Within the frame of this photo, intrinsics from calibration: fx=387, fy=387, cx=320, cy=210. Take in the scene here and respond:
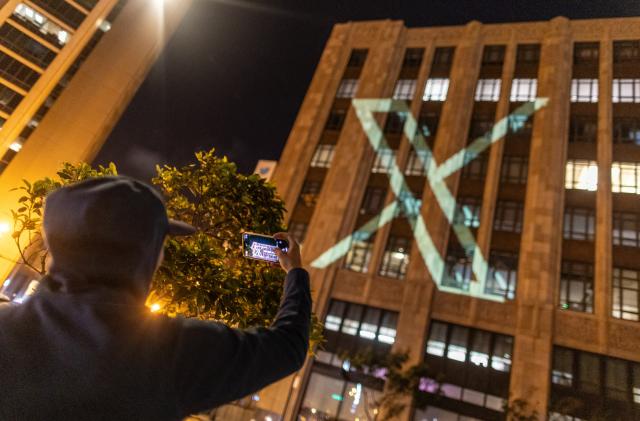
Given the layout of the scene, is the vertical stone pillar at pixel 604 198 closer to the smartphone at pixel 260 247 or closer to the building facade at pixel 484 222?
the building facade at pixel 484 222

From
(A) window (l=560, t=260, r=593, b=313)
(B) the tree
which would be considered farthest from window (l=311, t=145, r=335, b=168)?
(B) the tree

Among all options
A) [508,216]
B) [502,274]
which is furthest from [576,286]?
[508,216]

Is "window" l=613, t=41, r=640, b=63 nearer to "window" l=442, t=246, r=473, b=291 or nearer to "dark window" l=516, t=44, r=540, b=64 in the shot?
"dark window" l=516, t=44, r=540, b=64

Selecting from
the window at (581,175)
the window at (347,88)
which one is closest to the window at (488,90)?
the window at (581,175)

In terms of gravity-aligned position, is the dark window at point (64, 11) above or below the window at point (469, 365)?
above

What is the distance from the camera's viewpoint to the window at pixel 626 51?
29.0 meters

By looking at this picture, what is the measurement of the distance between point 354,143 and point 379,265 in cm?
1074

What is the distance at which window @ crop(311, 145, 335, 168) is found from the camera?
33.3 meters

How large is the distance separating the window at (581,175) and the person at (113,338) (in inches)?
1200

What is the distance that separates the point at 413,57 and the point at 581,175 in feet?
57.8

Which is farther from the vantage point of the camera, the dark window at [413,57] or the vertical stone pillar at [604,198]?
the dark window at [413,57]

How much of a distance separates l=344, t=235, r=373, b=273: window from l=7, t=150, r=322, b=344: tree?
17.6 meters

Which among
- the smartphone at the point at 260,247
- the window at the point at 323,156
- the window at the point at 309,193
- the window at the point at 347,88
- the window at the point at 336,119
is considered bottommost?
the smartphone at the point at 260,247

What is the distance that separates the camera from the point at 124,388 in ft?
3.90
